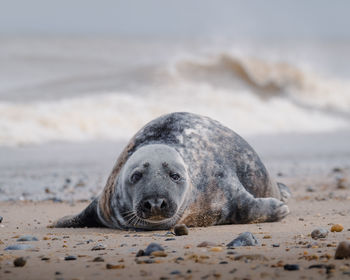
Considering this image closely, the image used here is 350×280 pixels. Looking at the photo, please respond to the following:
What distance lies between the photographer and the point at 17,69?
31.2 meters

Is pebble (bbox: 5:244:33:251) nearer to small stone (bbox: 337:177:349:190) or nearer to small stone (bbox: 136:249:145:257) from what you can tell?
small stone (bbox: 136:249:145:257)

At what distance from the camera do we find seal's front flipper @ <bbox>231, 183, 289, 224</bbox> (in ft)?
18.9

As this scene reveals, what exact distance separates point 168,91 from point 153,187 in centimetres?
1878

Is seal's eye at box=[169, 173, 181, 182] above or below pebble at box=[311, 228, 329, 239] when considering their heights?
above

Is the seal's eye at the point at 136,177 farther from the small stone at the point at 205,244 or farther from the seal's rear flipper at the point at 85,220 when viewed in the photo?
the small stone at the point at 205,244

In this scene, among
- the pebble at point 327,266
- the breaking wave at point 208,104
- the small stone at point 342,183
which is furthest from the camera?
the breaking wave at point 208,104

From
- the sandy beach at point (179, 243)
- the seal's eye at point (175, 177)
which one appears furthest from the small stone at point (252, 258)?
the seal's eye at point (175, 177)

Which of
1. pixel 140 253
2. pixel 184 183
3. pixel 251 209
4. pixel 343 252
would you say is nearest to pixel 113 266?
pixel 140 253

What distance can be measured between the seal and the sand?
6.4 inches

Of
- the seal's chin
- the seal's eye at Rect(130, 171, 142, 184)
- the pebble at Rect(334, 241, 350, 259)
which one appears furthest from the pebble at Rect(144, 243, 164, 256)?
the seal's eye at Rect(130, 171, 142, 184)

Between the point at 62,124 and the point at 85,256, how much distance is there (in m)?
13.4

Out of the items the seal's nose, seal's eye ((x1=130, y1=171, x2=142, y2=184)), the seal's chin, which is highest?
seal's eye ((x1=130, y1=171, x2=142, y2=184))

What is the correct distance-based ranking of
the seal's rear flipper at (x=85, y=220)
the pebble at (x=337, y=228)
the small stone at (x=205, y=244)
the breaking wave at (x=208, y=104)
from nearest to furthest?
the small stone at (x=205, y=244), the pebble at (x=337, y=228), the seal's rear flipper at (x=85, y=220), the breaking wave at (x=208, y=104)

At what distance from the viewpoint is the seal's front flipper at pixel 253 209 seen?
5.76 metres
